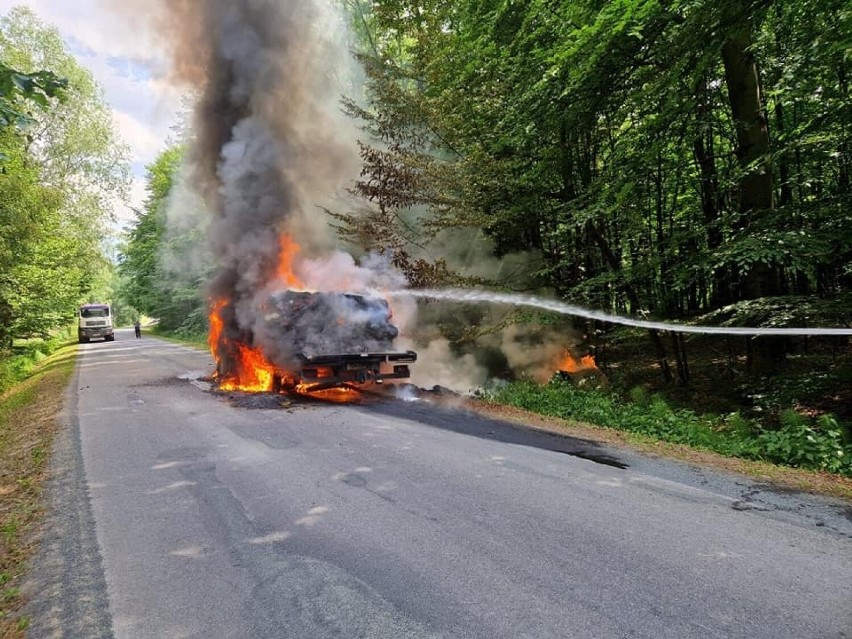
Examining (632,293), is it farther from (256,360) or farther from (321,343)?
(256,360)

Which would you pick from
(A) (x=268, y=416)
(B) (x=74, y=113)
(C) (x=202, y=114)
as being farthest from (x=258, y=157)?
(B) (x=74, y=113)

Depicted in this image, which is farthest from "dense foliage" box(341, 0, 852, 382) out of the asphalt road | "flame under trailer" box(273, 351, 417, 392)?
the asphalt road

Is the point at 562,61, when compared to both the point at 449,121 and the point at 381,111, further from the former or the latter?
the point at 381,111

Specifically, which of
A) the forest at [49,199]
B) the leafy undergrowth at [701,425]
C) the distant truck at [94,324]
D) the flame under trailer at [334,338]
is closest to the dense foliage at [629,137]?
the flame under trailer at [334,338]

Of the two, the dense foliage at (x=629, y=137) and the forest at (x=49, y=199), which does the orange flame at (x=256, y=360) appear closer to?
the dense foliage at (x=629, y=137)

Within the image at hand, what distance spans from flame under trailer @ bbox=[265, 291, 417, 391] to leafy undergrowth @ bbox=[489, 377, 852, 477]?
98.9 inches

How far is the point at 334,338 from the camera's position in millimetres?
9922

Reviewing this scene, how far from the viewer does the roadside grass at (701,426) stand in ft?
18.7

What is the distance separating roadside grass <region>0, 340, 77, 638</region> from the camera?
331 cm

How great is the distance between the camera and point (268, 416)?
8.29 metres

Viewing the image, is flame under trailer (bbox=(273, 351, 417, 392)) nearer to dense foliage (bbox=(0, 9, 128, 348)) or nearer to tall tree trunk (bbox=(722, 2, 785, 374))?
tall tree trunk (bbox=(722, 2, 785, 374))

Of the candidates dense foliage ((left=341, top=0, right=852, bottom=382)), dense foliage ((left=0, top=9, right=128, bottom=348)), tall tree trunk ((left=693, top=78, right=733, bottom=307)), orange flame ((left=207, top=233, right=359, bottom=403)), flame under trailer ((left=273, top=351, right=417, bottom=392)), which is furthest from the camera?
dense foliage ((left=0, top=9, right=128, bottom=348))

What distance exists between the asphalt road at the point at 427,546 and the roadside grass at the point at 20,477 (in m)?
0.15

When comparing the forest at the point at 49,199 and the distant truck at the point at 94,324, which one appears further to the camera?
the distant truck at the point at 94,324
